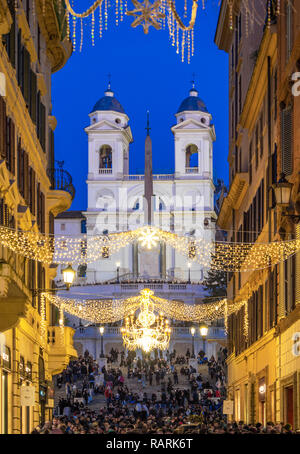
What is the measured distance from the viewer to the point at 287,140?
26.1m

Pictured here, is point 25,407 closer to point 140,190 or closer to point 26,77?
point 26,77

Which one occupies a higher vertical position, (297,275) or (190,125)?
(190,125)

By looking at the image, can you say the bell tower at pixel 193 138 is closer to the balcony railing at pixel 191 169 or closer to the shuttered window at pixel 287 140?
the balcony railing at pixel 191 169

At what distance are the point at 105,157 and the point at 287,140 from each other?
354 feet

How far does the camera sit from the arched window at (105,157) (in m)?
133

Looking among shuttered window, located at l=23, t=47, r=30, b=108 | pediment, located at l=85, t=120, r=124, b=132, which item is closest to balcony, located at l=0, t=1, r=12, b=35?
shuttered window, located at l=23, t=47, r=30, b=108

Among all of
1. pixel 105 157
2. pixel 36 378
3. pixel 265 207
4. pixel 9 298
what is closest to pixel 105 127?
pixel 105 157

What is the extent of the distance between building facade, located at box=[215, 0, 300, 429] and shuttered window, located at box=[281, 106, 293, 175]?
0.08 ft

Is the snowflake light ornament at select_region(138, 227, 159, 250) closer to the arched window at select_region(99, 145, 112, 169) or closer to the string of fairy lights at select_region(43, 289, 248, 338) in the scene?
the string of fairy lights at select_region(43, 289, 248, 338)

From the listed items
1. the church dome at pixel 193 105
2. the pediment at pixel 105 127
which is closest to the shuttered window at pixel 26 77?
the pediment at pixel 105 127
